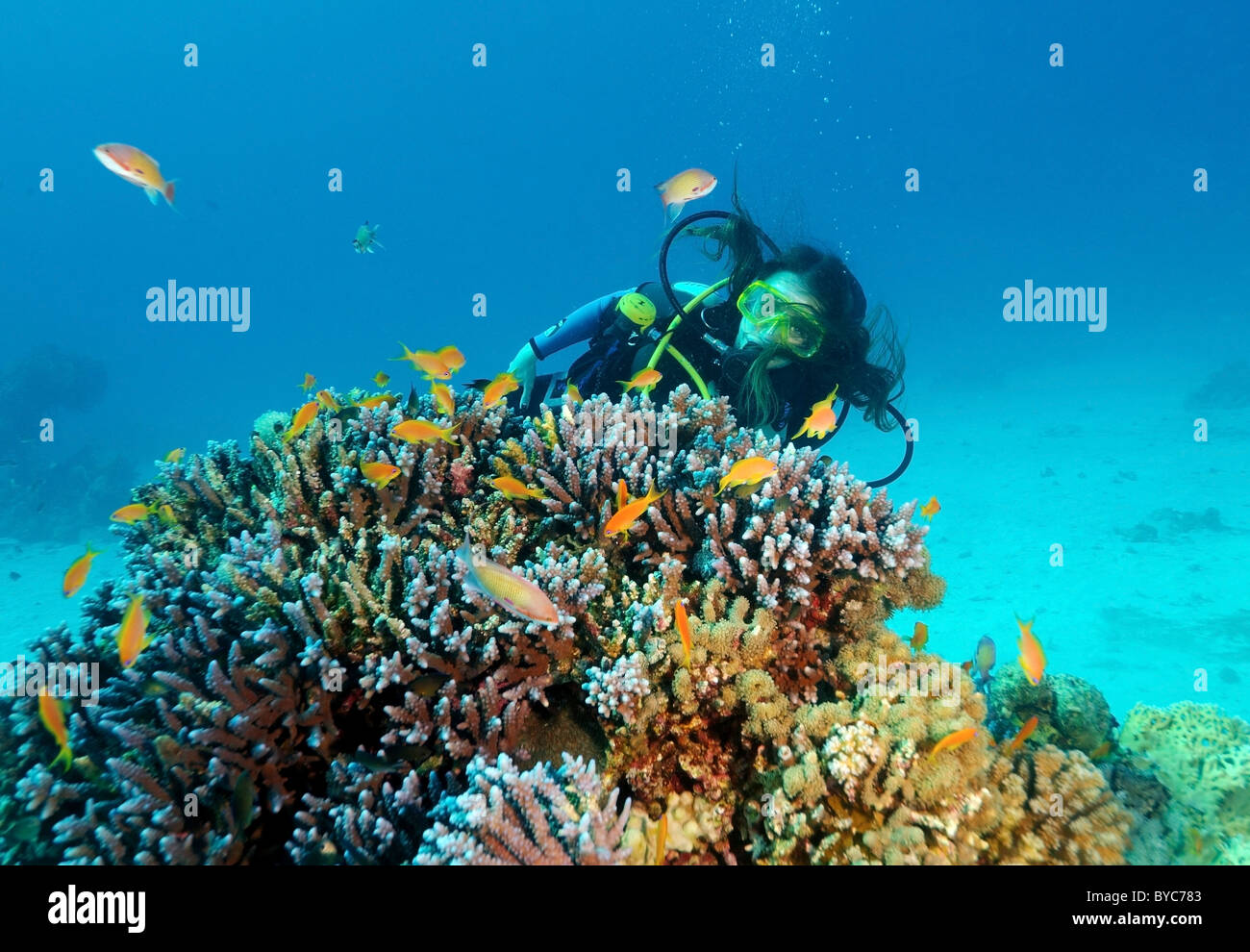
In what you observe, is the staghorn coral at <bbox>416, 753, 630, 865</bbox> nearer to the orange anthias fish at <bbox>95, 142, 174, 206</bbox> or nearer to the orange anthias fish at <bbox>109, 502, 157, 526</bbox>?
the orange anthias fish at <bbox>109, 502, 157, 526</bbox>

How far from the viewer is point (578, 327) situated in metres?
6.12

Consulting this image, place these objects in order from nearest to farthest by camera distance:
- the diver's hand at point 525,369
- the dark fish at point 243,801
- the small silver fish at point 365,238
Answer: the dark fish at point 243,801
the diver's hand at point 525,369
the small silver fish at point 365,238

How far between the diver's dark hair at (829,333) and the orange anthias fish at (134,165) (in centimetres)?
466

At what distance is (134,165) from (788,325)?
5.54 meters

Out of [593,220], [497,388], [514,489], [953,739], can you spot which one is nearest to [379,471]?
[514,489]

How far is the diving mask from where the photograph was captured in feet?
15.0

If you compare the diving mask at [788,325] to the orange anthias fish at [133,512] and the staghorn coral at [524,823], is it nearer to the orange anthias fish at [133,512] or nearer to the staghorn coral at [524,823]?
the staghorn coral at [524,823]

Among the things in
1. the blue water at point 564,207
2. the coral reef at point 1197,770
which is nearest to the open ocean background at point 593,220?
the blue water at point 564,207

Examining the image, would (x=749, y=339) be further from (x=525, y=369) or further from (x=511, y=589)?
(x=511, y=589)

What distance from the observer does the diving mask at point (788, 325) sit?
4570 mm

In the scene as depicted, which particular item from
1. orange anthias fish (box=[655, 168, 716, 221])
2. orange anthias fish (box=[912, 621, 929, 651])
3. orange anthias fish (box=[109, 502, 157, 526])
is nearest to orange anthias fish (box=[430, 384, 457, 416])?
orange anthias fish (box=[109, 502, 157, 526])

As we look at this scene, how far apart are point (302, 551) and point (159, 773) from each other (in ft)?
4.19

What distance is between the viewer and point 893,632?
2977mm
